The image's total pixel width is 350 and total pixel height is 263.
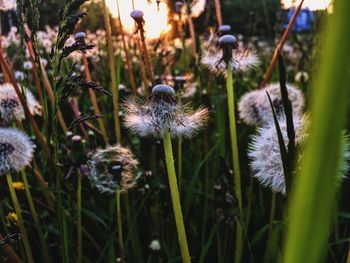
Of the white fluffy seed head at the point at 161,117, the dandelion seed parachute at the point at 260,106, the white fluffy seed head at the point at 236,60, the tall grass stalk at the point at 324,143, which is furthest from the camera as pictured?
the dandelion seed parachute at the point at 260,106

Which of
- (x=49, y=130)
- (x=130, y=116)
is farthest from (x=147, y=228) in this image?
(x=49, y=130)

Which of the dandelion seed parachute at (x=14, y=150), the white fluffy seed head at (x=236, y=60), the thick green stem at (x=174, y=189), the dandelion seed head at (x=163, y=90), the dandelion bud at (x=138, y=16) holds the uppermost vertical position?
the dandelion bud at (x=138, y=16)

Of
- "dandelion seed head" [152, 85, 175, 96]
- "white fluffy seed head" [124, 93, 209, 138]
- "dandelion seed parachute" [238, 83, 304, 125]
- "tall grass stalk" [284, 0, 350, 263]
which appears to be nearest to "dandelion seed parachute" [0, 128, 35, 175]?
"white fluffy seed head" [124, 93, 209, 138]

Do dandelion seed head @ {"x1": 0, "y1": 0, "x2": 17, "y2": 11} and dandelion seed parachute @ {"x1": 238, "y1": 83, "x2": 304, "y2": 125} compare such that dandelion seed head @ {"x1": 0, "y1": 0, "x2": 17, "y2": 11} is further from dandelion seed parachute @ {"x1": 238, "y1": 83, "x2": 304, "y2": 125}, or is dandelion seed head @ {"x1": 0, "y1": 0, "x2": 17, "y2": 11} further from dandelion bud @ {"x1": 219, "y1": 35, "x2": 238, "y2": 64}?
dandelion seed parachute @ {"x1": 238, "y1": 83, "x2": 304, "y2": 125}

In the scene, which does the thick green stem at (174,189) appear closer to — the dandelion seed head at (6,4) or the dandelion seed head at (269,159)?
the dandelion seed head at (269,159)

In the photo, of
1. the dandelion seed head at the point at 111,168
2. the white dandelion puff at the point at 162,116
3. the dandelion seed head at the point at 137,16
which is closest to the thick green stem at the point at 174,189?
the white dandelion puff at the point at 162,116

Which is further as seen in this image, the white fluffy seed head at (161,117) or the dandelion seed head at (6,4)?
the dandelion seed head at (6,4)
